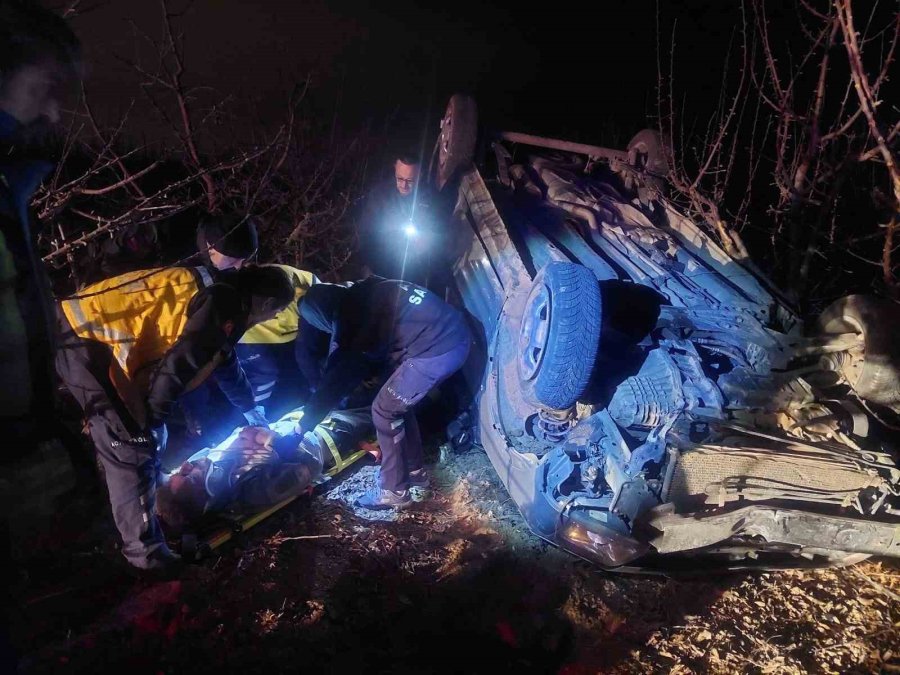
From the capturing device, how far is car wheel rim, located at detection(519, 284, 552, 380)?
9.35 ft

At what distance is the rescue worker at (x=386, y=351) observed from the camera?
319cm

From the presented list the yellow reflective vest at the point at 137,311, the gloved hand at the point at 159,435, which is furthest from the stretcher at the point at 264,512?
the yellow reflective vest at the point at 137,311

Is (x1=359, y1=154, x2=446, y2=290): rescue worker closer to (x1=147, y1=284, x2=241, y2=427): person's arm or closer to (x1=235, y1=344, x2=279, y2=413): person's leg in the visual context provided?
(x1=235, y1=344, x2=279, y2=413): person's leg

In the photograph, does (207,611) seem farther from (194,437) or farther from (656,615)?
(656,615)

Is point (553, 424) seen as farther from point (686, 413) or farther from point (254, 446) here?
point (254, 446)

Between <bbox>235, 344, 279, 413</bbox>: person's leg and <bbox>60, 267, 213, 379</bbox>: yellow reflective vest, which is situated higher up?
<bbox>60, 267, 213, 379</bbox>: yellow reflective vest

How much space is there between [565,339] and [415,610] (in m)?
1.55

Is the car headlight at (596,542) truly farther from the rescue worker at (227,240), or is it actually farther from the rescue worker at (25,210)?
the rescue worker at (227,240)

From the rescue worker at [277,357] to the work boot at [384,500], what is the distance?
980 mm

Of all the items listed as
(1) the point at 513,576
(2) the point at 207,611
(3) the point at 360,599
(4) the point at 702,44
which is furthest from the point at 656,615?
(4) the point at 702,44

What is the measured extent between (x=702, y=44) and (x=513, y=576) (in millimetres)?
14780

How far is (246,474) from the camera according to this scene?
10.4 ft

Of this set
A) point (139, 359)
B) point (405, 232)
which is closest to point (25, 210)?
point (139, 359)

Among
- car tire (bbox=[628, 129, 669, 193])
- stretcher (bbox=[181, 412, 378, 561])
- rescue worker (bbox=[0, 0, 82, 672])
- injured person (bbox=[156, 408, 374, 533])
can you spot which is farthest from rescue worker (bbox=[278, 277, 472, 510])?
car tire (bbox=[628, 129, 669, 193])
